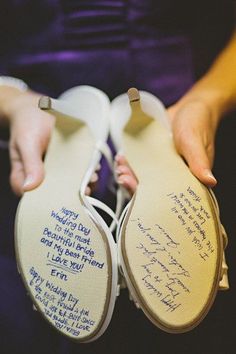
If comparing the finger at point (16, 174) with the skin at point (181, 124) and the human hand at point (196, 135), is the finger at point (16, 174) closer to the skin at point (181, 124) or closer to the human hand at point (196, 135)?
the skin at point (181, 124)

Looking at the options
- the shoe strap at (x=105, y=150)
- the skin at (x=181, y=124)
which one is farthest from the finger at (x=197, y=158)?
the shoe strap at (x=105, y=150)

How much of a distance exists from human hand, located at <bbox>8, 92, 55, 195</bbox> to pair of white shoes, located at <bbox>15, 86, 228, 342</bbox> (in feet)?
0.09

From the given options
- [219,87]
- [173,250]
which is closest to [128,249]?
[173,250]

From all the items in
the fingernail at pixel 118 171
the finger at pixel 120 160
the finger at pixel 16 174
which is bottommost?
the finger at pixel 16 174

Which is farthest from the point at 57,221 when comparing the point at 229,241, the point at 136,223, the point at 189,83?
the point at 189,83

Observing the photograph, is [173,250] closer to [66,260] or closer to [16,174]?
[66,260]

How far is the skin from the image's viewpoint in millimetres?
558

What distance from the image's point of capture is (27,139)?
613 mm

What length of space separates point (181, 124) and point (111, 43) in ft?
0.63

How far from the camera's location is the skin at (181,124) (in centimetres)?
56

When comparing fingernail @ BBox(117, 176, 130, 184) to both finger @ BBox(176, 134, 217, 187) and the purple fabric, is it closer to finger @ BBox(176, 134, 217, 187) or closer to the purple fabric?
finger @ BBox(176, 134, 217, 187)

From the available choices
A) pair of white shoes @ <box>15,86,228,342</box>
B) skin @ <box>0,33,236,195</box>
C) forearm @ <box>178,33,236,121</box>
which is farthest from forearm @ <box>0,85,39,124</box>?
forearm @ <box>178,33,236,121</box>

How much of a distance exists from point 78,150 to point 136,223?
16cm

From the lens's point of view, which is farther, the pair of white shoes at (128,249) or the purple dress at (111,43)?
the purple dress at (111,43)
